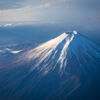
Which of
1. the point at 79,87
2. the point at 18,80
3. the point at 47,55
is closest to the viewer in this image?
the point at 79,87

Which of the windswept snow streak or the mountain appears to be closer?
the mountain

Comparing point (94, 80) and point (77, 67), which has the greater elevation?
point (77, 67)

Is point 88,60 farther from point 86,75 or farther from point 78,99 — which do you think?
point 78,99

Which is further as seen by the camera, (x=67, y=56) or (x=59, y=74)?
(x=67, y=56)

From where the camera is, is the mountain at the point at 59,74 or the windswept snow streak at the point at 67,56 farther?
the windswept snow streak at the point at 67,56

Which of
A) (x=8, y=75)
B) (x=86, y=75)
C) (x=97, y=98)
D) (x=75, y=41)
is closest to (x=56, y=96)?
(x=97, y=98)

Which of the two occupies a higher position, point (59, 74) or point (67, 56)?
point (67, 56)

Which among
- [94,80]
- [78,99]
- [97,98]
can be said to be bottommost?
[97,98]
